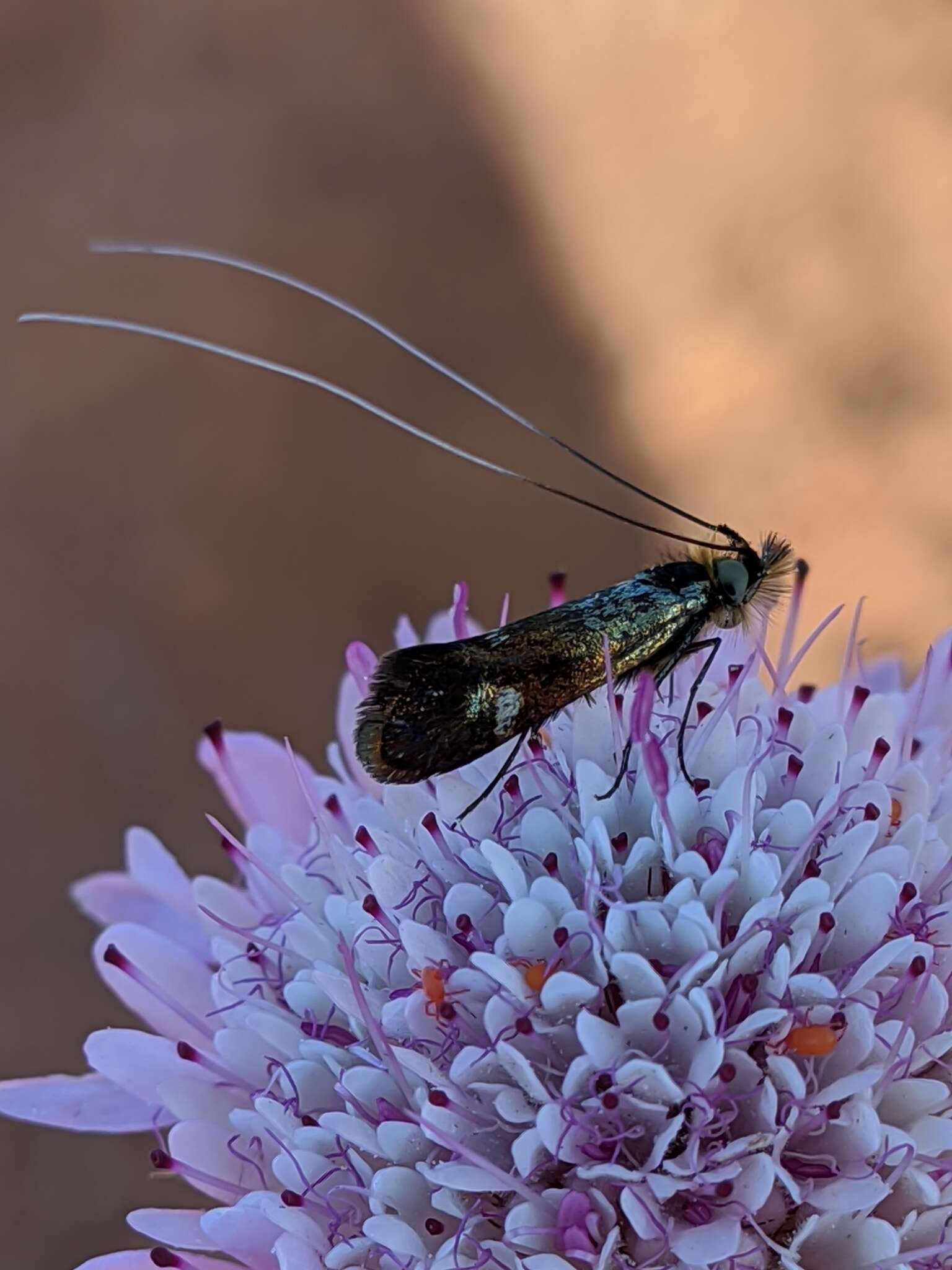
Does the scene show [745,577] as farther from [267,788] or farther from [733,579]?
[267,788]

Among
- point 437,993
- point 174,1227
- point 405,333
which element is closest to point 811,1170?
point 437,993

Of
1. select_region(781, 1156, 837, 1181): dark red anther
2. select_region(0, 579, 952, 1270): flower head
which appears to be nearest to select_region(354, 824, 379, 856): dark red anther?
select_region(0, 579, 952, 1270): flower head

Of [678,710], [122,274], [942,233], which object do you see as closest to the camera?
[678,710]

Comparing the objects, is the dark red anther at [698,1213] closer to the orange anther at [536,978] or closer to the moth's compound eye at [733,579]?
the orange anther at [536,978]

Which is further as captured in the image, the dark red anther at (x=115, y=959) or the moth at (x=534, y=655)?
the dark red anther at (x=115, y=959)

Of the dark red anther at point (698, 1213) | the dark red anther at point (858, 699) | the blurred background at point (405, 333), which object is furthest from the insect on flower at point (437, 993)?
the blurred background at point (405, 333)

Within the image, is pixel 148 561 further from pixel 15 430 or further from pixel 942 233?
pixel 942 233

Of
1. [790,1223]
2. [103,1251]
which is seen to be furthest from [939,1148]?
[103,1251]
